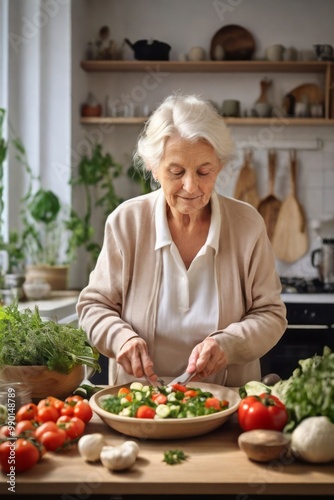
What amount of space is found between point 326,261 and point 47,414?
9.80ft

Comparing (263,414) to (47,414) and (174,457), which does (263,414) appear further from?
(47,414)

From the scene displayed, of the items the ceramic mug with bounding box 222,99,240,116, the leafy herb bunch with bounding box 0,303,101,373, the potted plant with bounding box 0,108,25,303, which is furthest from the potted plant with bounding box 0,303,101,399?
the ceramic mug with bounding box 222,99,240,116

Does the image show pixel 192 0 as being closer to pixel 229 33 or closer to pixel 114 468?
pixel 229 33

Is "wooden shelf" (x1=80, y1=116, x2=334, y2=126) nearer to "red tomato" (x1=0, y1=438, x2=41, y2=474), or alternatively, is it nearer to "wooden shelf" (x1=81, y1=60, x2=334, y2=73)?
"wooden shelf" (x1=81, y1=60, x2=334, y2=73)

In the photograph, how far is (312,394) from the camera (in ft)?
4.45

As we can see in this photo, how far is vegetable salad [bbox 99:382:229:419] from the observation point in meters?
1.42

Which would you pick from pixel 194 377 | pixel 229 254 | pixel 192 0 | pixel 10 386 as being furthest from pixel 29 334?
pixel 192 0

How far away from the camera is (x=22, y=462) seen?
1.24 meters

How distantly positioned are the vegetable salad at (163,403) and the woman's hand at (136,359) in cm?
7

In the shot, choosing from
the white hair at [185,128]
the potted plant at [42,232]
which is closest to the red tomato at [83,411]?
the white hair at [185,128]

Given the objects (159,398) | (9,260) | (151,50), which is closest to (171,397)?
(159,398)

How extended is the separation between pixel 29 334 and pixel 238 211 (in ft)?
2.31

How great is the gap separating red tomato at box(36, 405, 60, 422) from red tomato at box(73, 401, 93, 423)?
5 cm

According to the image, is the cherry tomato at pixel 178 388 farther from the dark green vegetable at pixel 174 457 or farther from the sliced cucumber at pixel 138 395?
the dark green vegetable at pixel 174 457
